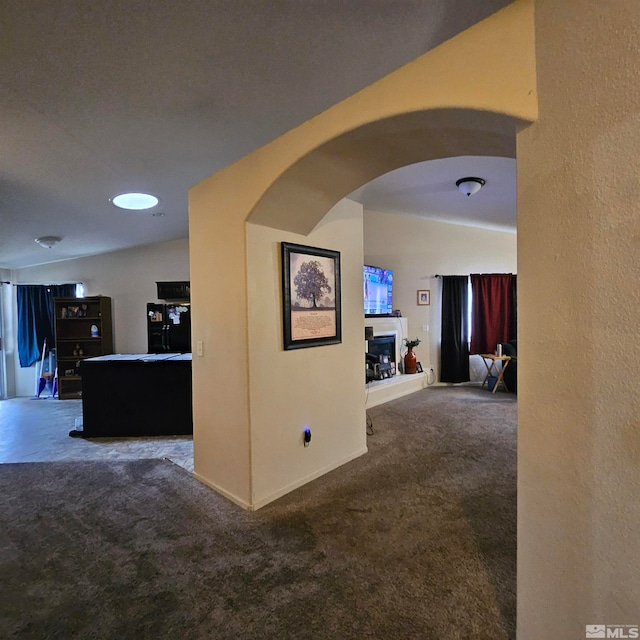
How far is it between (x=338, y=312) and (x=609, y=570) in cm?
225

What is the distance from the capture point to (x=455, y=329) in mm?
6184

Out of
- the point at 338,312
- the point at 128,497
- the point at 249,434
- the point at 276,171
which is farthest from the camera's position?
the point at 338,312

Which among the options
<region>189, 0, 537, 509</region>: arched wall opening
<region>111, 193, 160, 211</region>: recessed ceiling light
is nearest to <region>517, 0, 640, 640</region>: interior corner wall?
<region>189, 0, 537, 509</region>: arched wall opening

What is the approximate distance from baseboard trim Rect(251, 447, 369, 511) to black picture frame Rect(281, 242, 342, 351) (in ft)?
3.29

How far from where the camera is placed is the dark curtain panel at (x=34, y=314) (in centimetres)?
625

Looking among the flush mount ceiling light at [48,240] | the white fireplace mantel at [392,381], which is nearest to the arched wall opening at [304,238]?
the white fireplace mantel at [392,381]

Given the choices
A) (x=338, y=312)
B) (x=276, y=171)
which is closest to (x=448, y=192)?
(x=338, y=312)

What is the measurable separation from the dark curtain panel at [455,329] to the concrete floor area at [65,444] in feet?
14.4

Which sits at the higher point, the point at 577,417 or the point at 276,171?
the point at 276,171

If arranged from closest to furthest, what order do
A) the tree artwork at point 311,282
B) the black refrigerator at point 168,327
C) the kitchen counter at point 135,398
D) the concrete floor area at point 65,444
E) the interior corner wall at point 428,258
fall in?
the tree artwork at point 311,282 < the concrete floor area at point 65,444 < the kitchen counter at point 135,398 < the black refrigerator at point 168,327 < the interior corner wall at point 428,258

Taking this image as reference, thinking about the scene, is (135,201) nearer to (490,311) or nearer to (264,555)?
(264,555)

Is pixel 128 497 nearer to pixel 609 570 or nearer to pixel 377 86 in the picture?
pixel 609 570

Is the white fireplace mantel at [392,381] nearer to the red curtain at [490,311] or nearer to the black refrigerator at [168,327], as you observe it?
the red curtain at [490,311]

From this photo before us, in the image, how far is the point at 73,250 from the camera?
5.52m
